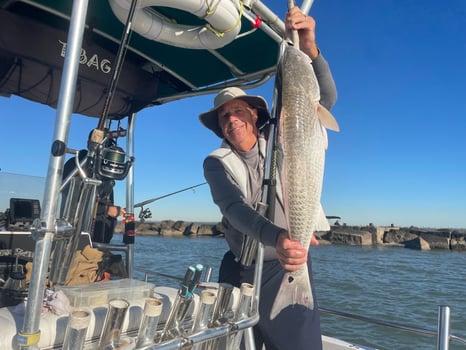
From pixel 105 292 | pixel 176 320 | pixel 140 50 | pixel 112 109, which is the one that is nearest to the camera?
pixel 176 320

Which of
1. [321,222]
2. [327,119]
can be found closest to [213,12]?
[327,119]

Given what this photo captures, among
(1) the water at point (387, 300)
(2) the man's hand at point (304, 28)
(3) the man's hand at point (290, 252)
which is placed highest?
(2) the man's hand at point (304, 28)

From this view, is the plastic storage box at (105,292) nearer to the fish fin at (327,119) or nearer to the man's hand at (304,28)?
the fish fin at (327,119)

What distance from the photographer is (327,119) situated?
244 centimetres

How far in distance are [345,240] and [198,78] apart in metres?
50.9

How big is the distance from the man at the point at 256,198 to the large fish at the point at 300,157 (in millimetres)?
105

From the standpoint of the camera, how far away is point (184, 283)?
6.02ft

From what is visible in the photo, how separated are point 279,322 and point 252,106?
1559 millimetres

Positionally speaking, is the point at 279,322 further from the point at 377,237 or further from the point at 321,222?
the point at 377,237

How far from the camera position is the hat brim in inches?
107

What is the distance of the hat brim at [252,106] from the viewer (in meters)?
2.73

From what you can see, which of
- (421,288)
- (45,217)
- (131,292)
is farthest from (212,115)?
(421,288)

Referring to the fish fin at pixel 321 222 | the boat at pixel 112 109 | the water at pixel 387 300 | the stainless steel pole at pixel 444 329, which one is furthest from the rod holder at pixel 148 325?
the water at pixel 387 300

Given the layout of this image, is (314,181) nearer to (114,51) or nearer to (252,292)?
(252,292)
